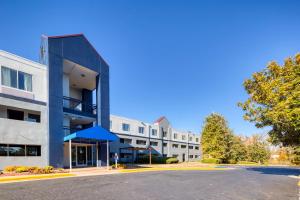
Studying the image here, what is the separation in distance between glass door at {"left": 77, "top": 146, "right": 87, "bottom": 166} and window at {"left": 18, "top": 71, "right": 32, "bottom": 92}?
28.8 ft

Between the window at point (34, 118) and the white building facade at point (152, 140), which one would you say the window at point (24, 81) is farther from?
the white building facade at point (152, 140)

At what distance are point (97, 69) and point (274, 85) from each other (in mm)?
19290

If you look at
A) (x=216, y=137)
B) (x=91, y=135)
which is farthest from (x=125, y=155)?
(x=91, y=135)

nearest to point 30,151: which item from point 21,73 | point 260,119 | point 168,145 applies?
point 21,73

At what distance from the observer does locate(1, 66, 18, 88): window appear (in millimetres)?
21234

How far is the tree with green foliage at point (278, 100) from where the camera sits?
16969 millimetres

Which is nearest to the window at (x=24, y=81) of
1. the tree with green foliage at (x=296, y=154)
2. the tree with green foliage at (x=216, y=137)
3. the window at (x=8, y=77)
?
the window at (x=8, y=77)

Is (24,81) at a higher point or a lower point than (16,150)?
higher

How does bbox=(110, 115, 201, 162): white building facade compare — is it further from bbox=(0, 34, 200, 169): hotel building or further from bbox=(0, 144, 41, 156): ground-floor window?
bbox=(0, 144, 41, 156): ground-floor window

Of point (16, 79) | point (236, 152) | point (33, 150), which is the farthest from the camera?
point (236, 152)

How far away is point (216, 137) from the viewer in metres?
52.8

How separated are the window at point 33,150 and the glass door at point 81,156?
5477 millimetres

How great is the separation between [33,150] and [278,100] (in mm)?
21335

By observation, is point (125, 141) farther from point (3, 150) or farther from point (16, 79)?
point (3, 150)
